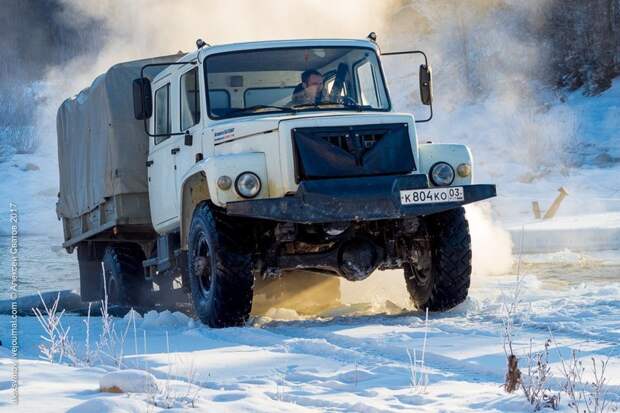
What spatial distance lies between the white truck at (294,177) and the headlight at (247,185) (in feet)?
0.04

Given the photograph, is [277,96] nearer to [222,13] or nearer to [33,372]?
[33,372]

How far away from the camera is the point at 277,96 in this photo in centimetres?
1112

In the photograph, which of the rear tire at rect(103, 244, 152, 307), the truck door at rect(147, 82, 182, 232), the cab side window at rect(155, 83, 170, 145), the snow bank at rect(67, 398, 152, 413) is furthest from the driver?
the snow bank at rect(67, 398, 152, 413)

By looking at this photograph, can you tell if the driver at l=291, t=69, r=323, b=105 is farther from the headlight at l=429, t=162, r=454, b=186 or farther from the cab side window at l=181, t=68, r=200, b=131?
the headlight at l=429, t=162, r=454, b=186

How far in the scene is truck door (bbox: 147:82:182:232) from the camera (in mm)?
12031

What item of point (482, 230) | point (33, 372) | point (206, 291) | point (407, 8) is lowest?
point (33, 372)

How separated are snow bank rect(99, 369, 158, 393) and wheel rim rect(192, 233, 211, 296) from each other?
14.7ft

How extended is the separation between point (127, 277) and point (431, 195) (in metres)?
5.23

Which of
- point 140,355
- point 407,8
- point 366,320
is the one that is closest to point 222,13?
point 366,320

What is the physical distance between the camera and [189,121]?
11477mm

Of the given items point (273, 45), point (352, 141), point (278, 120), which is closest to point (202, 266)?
point (278, 120)

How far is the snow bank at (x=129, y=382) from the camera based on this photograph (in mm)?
5961

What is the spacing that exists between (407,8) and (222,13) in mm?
27272

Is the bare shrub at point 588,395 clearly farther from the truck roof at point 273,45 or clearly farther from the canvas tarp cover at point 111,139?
the canvas tarp cover at point 111,139
